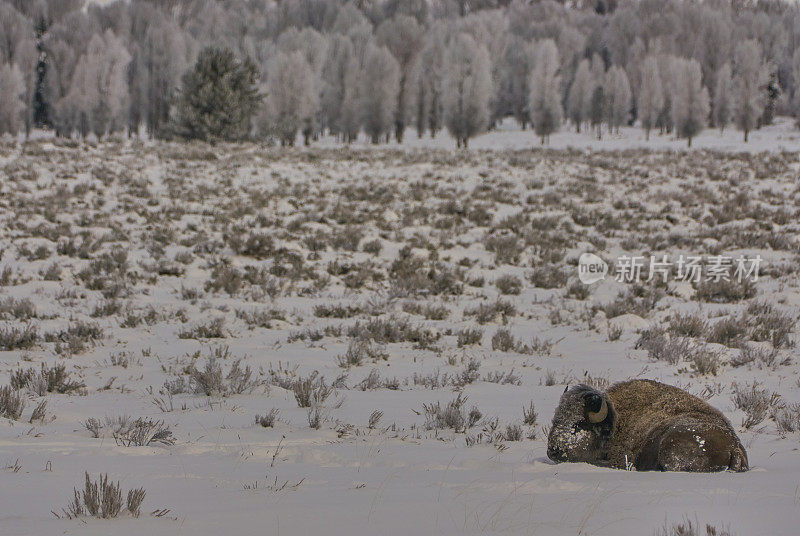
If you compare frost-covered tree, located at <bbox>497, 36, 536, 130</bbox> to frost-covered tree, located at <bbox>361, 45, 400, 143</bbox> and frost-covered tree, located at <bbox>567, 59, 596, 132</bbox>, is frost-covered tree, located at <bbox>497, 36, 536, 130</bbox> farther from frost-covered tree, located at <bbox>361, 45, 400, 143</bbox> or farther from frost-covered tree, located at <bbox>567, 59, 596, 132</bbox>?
frost-covered tree, located at <bbox>361, 45, 400, 143</bbox>

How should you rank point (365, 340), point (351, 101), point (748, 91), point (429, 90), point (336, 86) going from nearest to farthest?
point (365, 340), point (748, 91), point (351, 101), point (336, 86), point (429, 90)

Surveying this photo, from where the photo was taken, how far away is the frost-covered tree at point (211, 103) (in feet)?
104

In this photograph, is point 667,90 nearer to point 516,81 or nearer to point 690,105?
point 690,105

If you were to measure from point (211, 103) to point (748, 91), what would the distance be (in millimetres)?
51242

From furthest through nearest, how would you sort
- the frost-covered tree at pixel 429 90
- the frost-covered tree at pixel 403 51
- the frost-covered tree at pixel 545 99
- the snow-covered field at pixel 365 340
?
the frost-covered tree at pixel 429 90 → the frost-covered tree at pixel 545 99 → the frost-covered tree at pixel 403 51 → the snow-covered field at pixel 365 340

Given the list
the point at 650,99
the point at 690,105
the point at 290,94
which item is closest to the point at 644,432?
the point at 290,94

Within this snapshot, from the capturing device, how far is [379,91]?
54.5m

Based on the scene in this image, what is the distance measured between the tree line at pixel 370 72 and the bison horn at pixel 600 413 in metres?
32.1

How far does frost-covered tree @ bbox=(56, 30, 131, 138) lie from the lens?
59688 mm

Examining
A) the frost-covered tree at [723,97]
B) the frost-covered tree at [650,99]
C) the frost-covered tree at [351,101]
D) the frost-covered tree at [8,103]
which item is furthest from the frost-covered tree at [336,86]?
the frost-covered tree at [723,97]

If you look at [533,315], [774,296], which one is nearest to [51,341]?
[533,315]

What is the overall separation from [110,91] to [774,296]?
214ft

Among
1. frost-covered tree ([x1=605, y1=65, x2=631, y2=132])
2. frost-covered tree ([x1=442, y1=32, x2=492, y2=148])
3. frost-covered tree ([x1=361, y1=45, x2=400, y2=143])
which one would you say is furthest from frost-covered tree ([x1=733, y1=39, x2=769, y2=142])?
frost-covered tree ([x1=361, y1=45, x2=400, y2=143])

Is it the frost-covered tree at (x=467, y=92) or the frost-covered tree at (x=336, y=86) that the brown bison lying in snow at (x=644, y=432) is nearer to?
the frost-covered tree at (x=467, y=92)
